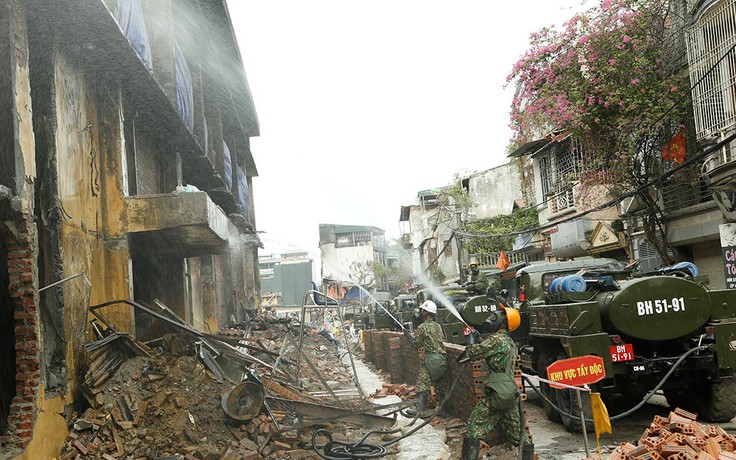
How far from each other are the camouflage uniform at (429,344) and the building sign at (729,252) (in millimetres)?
8214

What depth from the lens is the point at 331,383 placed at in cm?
1532

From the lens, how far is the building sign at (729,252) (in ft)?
48.1

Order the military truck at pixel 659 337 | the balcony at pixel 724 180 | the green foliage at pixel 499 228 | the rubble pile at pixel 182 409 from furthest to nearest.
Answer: the green foliage at pixel 499 228
the balcony at pixel 724 180
the military truck at pixel 659 337
the rubble pile at pixel 182 409

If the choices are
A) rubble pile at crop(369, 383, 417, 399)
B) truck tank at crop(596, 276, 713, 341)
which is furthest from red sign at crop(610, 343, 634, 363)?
rubble pile at crop(369, 383, 417, 399)

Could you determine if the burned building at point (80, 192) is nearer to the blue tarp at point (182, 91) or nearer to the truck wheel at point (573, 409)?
the blue tarp at point (182, 91)

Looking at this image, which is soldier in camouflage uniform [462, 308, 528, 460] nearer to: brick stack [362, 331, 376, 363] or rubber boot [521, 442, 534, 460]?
rubber boot [521, 442, 534, 460]

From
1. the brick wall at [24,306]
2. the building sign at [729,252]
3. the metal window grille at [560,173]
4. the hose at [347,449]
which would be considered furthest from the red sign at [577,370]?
the metal window grille at [560,173]

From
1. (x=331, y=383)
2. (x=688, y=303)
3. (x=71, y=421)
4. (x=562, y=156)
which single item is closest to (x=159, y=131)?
(x=331, y=383)

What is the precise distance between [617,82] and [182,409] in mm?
14558

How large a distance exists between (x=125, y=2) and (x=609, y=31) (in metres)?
13.1

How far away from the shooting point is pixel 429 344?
10172 mm

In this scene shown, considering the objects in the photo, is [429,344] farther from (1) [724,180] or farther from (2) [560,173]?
(2) [560,173]

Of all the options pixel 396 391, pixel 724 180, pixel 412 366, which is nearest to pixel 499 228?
pixel 724 180

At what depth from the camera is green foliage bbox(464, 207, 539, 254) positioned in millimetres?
32562
